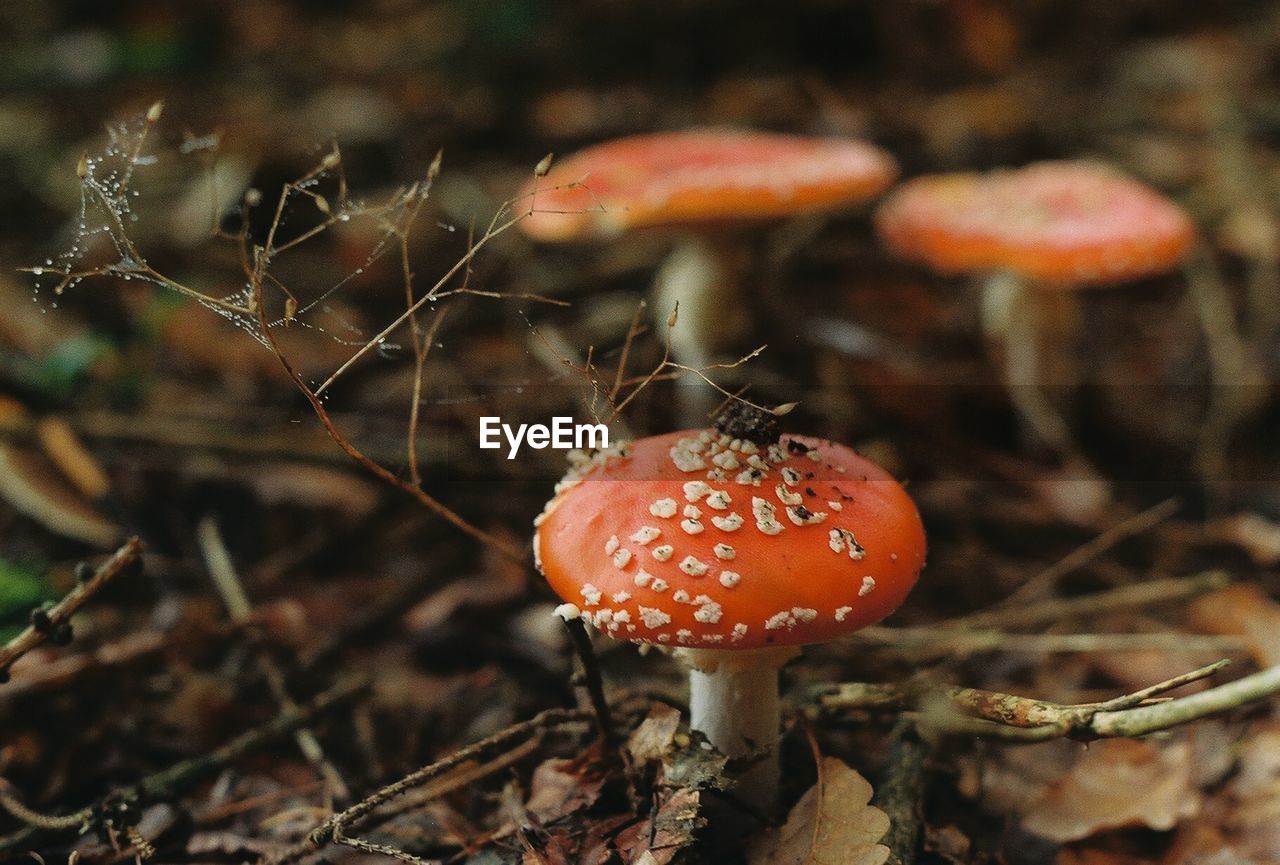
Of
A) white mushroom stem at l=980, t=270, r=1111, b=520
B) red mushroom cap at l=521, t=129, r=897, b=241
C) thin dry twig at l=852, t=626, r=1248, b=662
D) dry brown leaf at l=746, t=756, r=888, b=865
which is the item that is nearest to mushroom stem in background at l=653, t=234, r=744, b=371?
red mushroom cap at l=521, t=129, r=897, b=241

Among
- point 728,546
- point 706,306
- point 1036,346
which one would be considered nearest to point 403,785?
point 728,546

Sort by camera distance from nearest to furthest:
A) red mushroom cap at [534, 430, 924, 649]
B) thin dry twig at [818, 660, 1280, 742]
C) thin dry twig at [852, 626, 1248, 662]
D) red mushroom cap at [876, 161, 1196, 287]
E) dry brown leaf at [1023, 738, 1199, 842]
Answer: thin dry twig at [818, 660, 1280, 742]
red mushroom cap at [534, 430, 924, 649]
dry brown leaf at [1023, 738, 1199, 842]
thin dry twig at [852, 626, 1248, 662]
red mushroom cap at [876, 161, 1196, 287]

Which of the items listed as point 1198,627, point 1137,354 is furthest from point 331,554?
point 1137,354

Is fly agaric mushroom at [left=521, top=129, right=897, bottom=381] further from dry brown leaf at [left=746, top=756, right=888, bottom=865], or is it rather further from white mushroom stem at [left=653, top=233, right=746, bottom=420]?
dry brown leaf at [left=746, top=756, right=888, bottom=865]

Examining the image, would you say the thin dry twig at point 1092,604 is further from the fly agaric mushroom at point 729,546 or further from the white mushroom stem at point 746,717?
the fly agaric mushroom at point 729,546

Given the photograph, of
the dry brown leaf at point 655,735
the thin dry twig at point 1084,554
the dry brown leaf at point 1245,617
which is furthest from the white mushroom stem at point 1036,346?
the dry brown leaf at point 655,735

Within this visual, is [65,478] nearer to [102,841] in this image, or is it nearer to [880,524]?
[102,841]

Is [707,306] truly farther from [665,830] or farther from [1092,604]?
[665,830]
